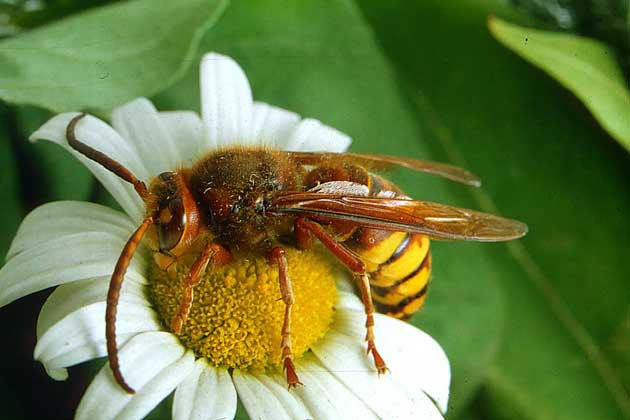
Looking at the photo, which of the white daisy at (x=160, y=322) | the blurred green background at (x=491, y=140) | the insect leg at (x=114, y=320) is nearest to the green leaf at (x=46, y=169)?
the blurred green background at (x=491, y=140)

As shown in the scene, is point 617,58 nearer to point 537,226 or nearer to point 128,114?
point 537,226

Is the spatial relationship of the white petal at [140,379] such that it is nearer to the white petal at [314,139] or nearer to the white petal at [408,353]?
the white petal at [408,353]

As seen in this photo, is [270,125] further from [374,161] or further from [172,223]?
[172,223]

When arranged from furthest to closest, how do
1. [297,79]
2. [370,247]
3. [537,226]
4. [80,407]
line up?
[537,226]
[297,79]
[370,247]
[80,407]

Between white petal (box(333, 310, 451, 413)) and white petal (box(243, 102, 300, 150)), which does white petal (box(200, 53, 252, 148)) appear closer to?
white petal (box(243, 102, 300, 150))

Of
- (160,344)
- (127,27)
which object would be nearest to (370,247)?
(160,344)
